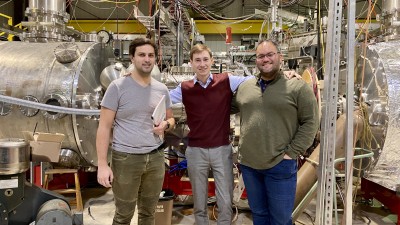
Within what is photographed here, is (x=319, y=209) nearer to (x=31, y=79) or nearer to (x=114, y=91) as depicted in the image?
(x=114, y=91)

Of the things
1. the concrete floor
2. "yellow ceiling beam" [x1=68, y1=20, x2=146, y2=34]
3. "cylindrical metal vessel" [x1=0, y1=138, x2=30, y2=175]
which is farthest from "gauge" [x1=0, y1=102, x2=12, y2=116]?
"yellow ceiling beam" [x1=68, y1=20, x2=146, y2=34]

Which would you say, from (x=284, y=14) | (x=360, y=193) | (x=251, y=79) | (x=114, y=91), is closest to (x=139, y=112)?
(x=114, y=91)

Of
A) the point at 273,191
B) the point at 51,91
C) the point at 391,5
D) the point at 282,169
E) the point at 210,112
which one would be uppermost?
the point at 391,5

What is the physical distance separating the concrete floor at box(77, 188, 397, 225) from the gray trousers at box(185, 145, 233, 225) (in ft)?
2.14

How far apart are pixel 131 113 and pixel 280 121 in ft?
2.50

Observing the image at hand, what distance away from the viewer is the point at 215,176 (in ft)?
6.85

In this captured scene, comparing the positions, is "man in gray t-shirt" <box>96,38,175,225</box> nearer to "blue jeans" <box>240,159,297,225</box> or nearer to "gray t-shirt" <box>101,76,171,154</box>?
"gray t-shirt" <box>101,76,171,154</box>

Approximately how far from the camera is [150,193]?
1.97m

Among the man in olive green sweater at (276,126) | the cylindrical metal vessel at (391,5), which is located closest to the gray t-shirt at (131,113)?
the man in olive green sweater at (276,126)

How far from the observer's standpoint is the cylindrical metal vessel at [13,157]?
197 centimetres

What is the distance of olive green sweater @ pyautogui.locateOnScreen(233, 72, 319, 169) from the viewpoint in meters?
1.80

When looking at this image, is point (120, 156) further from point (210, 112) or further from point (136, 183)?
point (210, 112)

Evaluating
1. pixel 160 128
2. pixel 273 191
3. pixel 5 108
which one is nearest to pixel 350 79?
pixel 273 191

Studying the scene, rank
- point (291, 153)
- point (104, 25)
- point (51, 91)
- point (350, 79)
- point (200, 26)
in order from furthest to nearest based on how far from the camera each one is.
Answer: point (200, 26) < point (104, 25) < point (51, 91) < point (291, 153) < point (350, 79)
